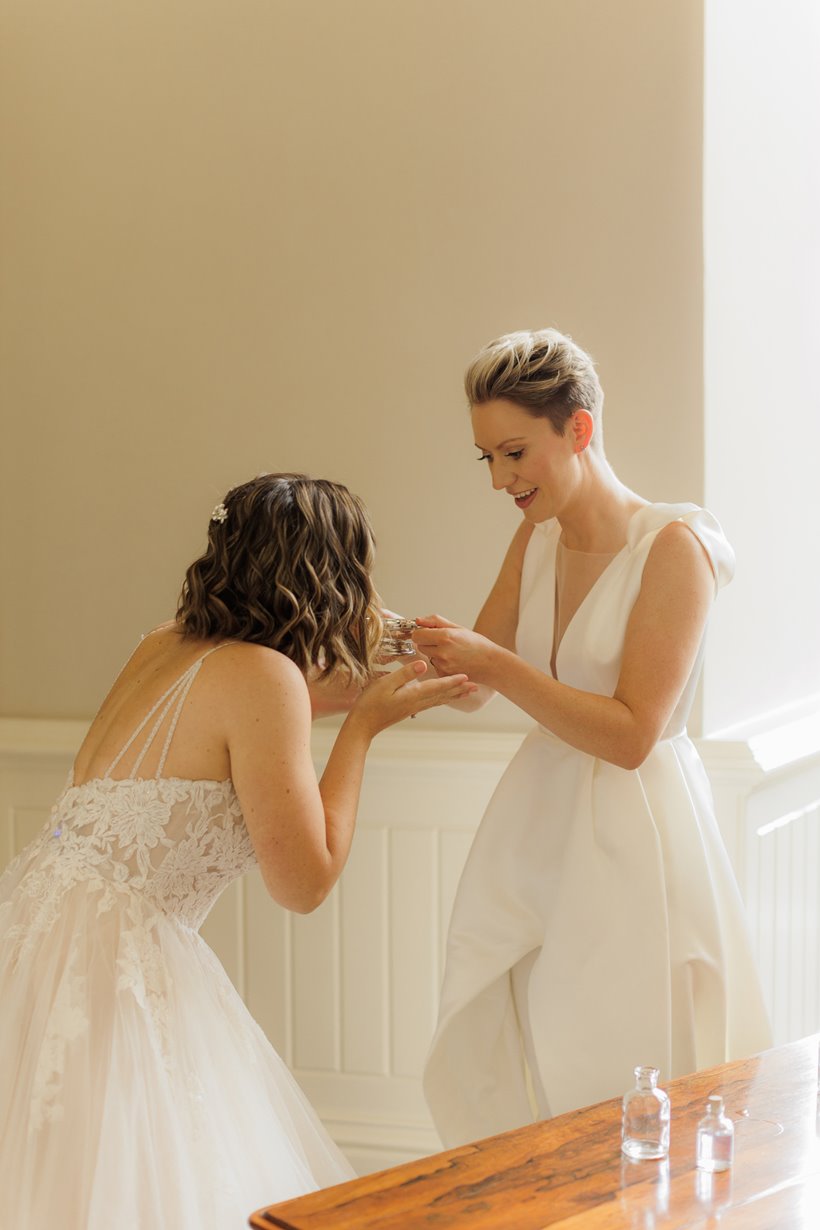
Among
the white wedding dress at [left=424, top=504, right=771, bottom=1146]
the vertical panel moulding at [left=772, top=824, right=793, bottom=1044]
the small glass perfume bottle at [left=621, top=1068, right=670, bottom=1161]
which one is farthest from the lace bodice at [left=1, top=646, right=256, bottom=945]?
the vertical panel moulding at [left=772, top=824, right=793, bottom=1044]

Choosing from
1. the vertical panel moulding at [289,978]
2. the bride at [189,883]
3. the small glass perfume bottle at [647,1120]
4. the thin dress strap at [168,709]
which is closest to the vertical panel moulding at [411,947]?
the vertical panel moulding at [289,978]

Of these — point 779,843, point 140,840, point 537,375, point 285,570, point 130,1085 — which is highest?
point 537,375

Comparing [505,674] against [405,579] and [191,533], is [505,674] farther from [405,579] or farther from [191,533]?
[191,533]

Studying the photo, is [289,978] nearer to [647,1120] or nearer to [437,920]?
[437,920]

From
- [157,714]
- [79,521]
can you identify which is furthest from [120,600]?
[157,714]

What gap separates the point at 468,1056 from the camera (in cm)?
240

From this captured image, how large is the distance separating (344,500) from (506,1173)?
1.04m

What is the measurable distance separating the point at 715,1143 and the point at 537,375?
47.5 inches

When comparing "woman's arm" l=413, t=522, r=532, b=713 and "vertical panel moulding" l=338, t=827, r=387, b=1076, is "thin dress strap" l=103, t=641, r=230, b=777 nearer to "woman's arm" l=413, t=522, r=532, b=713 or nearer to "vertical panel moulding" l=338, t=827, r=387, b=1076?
"woman's arm" l=413, t=522, r=532, b=713

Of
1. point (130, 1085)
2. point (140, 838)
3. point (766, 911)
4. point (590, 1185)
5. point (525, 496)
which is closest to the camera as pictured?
point (590, 1185)

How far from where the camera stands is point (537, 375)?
2.23 m

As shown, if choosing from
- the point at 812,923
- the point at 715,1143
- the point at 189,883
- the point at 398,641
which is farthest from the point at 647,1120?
the point at 812,923

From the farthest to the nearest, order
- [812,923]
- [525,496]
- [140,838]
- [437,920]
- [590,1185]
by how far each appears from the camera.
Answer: [812,923] → [437,920] → [525,496] → [140,838] → [590,1185]

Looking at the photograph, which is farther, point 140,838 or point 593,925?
point 593,925
